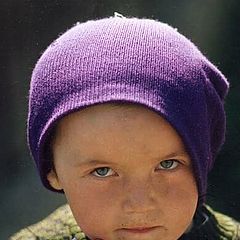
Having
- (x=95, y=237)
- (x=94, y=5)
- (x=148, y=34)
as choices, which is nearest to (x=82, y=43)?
(x=148, y=34)

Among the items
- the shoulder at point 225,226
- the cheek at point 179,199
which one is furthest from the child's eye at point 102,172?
the shoulder at point 225,226

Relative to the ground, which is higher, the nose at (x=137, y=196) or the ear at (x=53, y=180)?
the ear at (x=53, y=180)

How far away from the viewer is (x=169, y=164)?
1.36 m

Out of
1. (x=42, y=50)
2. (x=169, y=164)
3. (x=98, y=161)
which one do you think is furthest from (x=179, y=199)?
(x=42, y=50)

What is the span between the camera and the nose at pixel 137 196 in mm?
1311

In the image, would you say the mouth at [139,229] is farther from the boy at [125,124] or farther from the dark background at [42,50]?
the dark background at [42,50]

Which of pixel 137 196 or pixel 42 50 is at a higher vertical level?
pixel 42 50

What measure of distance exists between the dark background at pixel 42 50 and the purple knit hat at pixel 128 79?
985 mm

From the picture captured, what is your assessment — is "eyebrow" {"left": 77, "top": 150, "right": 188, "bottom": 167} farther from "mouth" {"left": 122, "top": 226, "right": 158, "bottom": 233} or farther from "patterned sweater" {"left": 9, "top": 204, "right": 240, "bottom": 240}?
"patterned sweater" {"left": 9, "top": 204, "right": 240, "bottom": 240}

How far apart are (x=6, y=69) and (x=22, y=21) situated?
17cm

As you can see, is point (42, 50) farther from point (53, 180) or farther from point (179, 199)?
point (179, 199)

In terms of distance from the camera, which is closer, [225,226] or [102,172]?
[102,172]

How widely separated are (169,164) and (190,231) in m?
0.38

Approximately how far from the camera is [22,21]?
247 cm
